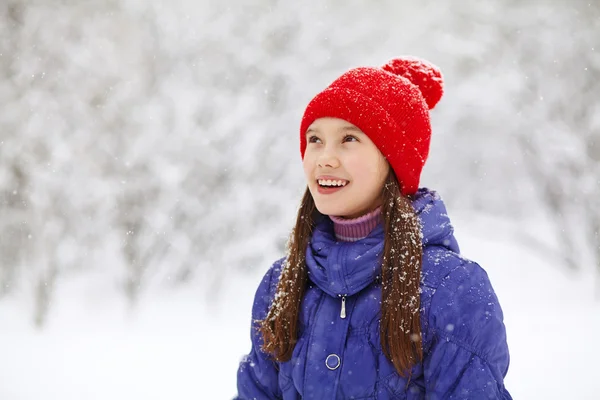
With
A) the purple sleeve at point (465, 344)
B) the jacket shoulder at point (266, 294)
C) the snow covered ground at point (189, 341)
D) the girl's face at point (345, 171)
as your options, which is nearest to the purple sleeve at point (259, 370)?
the jacket shoulder at point (266, 294)

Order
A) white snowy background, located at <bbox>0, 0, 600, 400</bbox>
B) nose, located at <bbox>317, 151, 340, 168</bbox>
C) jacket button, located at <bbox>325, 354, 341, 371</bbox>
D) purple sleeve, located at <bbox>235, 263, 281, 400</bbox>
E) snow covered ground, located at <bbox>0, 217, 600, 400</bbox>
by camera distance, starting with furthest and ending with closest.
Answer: white snowy background, located at <bbox>0, 0, 600, 400</bbox> → snow covered ground, located at <bbox>0, 217, 600, 400</bbox> → purple sleeve, located at <bbox>235, 263, 281, 400</bbox> → nose, located at <bbox>317, 151, 340, 168</bbox> → jacket button, located at <bbox>325, 354, 341, 371</bbox>

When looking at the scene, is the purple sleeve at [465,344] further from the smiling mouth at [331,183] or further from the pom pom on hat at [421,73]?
the pom pom on hat at [421,73]

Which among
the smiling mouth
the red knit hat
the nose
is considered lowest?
the smiling mouth

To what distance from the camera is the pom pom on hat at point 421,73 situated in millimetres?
1769

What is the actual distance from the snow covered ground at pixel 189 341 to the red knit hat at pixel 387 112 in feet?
11.5

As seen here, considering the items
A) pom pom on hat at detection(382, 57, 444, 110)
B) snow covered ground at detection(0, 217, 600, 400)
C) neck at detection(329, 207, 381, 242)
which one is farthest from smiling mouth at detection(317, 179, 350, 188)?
snow covered ground at detection(0, 217, 600, 400)

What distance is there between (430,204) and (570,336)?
4.92 metres

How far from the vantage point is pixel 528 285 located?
299 inches

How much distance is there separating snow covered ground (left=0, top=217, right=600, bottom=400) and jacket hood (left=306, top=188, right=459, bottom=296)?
340 cm

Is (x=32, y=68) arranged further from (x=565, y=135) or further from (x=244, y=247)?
(x=565, y=135)

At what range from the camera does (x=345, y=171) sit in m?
1.56

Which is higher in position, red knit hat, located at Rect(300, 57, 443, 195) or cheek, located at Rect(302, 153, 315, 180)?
red knit hat, located at Rect(300, 57, 443, 195)

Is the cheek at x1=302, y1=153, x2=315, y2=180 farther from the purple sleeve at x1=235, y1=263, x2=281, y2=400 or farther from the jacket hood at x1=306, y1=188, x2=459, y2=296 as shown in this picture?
the purple sleeve at x1=235, y1=263, x2=281, y2=400

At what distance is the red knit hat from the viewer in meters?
1.57
